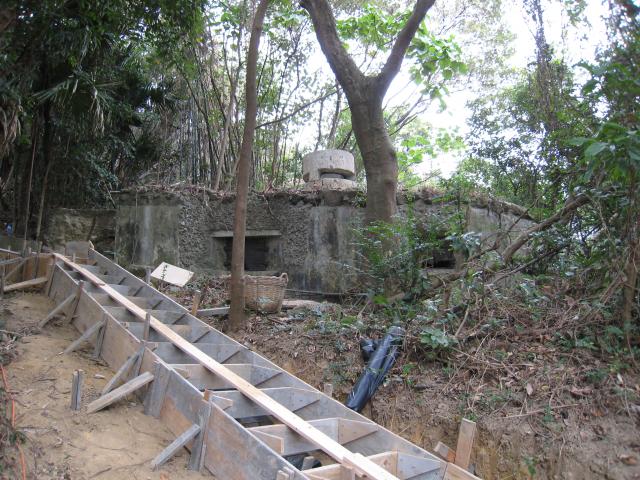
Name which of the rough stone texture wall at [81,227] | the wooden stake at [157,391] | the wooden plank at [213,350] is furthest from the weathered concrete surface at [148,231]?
the wooden stake at [157,391]

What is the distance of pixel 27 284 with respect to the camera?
21.1 ft

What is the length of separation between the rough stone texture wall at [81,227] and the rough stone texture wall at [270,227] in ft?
4.61

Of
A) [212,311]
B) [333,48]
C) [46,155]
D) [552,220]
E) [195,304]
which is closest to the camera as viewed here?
[552,220]

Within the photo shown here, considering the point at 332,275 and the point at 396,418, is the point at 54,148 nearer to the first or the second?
the point at 332,275

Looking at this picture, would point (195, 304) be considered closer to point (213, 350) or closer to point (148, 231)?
point (213, 350)

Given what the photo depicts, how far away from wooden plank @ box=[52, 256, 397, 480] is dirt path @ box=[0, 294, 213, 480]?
581 mm

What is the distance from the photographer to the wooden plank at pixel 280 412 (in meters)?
3.01

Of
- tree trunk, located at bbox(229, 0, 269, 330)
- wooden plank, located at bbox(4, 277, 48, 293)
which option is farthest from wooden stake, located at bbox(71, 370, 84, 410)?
wooden plank, located at bbox(4, 277, 48, 293)

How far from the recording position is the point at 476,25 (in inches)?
531

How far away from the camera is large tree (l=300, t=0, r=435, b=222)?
6.66m

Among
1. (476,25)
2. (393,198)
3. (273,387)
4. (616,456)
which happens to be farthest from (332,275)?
(476,25)

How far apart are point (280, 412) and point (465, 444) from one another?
135 centimetres

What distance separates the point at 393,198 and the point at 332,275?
180 centimetres

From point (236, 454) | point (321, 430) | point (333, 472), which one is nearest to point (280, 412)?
point (321, 430)
